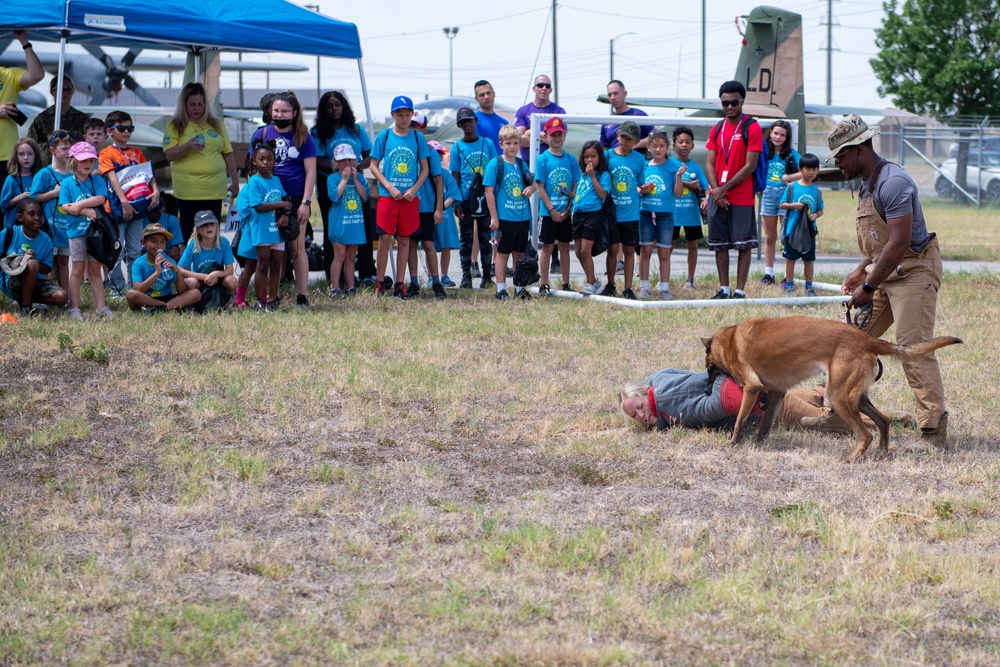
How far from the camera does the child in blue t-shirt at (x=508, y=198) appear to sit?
11633mm

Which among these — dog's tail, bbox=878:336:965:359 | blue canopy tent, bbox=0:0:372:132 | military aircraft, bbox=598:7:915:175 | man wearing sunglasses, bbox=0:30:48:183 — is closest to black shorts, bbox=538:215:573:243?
blue canopy tent, bbox=0:0:372:132

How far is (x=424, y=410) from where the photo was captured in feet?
23.5

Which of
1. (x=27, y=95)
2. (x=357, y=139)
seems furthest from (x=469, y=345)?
(x=27, y=95)

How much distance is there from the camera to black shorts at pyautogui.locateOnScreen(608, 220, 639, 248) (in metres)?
11.7

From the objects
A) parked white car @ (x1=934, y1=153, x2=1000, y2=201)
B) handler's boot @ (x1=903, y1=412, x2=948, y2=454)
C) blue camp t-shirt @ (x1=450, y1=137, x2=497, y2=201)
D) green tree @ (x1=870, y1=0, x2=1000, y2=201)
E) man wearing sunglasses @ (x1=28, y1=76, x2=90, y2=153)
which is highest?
green tree @ (x1=870, y1=0, x2=1000, y2=201)

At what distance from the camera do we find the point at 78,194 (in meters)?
9.82

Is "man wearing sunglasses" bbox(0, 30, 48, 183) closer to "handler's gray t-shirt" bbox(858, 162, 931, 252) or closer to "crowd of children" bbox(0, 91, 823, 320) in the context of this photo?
"crowd of children" bbox(0, 91, 823, 320)

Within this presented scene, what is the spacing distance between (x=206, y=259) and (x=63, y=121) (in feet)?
8.23

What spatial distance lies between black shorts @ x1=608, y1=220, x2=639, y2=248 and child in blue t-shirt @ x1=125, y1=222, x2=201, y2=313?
13.8 ft

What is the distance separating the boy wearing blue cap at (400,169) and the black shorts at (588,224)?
165cm

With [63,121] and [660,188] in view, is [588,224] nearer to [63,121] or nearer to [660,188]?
[660,188]

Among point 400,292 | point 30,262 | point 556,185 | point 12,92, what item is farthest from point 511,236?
point 12,92

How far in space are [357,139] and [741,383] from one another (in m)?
6.41

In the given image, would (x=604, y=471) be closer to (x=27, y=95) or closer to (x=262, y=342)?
(x=262, y=342)
